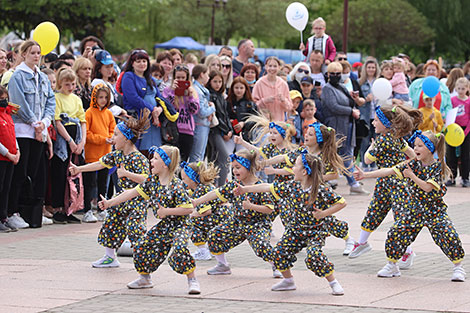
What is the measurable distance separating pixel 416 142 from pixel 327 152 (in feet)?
3.09

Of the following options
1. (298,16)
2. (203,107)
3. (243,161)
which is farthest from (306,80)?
(243,161)

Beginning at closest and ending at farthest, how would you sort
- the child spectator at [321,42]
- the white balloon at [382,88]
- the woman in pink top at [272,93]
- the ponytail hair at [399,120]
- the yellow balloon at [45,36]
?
the ponytail hair at [399,120] < the yellow balloon at [45,36] < the woman in pink top at [272,93] < the white balloon at [382,88] < the child spectator at [321,42]

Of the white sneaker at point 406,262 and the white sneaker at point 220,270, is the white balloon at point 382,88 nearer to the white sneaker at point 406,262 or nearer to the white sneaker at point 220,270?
the white sneaker at point 406,262

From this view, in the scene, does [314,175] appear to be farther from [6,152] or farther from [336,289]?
[6,152]

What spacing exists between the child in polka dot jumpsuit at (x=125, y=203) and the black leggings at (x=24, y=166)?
8.17ft

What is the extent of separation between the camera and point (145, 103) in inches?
488

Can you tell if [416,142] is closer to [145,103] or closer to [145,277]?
[145,277]

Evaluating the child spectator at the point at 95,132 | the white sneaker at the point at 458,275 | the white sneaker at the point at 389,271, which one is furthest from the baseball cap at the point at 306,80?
the white sneaker at the point at 458,275

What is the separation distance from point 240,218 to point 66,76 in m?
4.19

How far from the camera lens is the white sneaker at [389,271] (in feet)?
27.5

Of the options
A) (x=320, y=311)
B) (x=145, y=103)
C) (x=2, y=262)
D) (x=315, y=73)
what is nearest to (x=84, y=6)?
(x=315, y=73)

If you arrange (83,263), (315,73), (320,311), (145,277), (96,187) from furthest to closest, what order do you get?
(315,73), (96,187), (83,263), (145,277), (320,311)

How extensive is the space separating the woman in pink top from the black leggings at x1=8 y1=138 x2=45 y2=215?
417 centimetres

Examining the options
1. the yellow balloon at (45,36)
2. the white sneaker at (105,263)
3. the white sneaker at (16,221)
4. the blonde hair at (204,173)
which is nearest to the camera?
the white sneaker at (105,263)
